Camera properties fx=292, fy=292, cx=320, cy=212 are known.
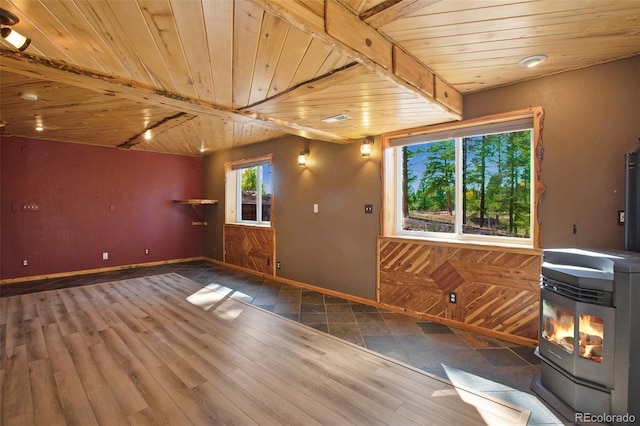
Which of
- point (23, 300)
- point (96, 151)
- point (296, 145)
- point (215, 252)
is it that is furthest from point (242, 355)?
point (96, 151)

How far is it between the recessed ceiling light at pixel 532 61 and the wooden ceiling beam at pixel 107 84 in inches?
91.7

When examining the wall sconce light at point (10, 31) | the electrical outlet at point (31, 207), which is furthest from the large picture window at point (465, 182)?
the electrical outlet at point (31, 207)

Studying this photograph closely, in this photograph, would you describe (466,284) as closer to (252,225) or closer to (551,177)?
(551,177)

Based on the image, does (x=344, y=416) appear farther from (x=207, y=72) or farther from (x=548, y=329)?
(x=207, y=72)

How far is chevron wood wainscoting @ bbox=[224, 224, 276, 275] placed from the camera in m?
5.48

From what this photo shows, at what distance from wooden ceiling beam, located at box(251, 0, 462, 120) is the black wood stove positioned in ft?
5.47

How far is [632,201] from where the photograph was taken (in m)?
2.09

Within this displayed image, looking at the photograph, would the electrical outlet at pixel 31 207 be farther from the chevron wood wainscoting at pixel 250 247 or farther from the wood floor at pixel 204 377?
the chevron wood wainscoting at pixel 250 247

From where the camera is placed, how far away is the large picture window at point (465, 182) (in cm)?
299

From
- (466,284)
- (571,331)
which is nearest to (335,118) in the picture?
(466,284)

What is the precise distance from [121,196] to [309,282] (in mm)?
4428

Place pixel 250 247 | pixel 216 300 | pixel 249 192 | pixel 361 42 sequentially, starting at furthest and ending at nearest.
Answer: pixel 249 192, pixel 250 247, pixel 216 300, pixel 361 42

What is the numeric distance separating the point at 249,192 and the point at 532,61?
5.21 m

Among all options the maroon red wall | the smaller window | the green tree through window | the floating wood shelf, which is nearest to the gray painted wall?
the green tree through window
